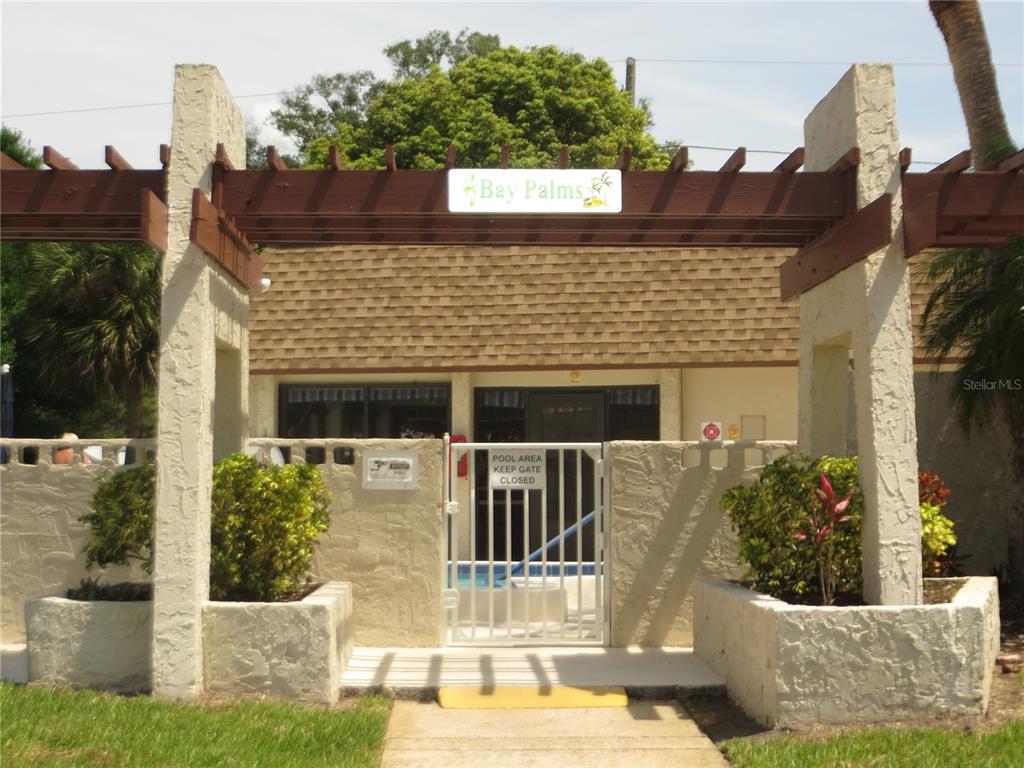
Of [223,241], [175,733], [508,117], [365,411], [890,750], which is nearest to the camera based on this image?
[890,750]

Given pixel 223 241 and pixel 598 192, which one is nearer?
pixel 598 192

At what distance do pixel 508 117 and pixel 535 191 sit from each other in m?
22.6

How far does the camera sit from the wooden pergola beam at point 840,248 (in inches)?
284

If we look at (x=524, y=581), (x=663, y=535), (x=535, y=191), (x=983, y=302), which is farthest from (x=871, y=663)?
(x=983, y=302)

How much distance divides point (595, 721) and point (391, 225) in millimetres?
3555

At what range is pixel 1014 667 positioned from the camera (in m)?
7.74

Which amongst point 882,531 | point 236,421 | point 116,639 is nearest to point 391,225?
point 236,421

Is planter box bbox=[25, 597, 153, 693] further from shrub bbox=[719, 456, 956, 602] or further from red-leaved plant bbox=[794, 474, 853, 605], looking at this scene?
red-leaved plant bbox=[794, 474, 853, 605]

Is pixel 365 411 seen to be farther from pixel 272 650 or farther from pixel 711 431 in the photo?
pixel 272 650

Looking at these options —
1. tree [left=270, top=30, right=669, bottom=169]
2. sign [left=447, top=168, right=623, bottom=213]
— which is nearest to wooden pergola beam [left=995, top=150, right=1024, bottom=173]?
sign [left=447, top=168, right=623, bottom=213]

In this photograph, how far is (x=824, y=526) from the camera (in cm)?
757

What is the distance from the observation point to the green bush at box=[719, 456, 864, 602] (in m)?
7.72

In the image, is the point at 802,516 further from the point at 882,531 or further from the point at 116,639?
the point at 116,639

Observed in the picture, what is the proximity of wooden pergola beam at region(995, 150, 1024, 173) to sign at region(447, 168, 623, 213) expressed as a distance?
2.51 m
